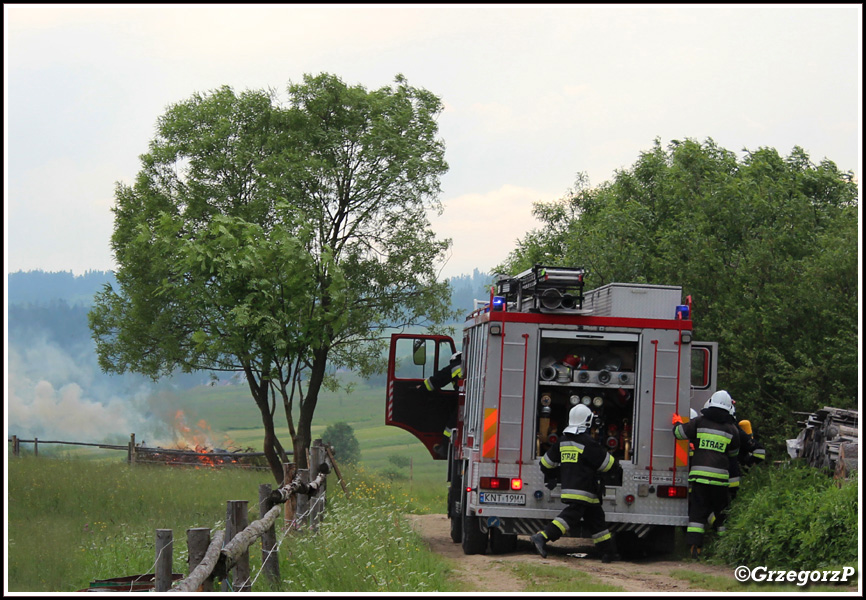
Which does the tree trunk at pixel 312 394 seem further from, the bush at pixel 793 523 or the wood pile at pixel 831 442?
the bush at pixel 793 523

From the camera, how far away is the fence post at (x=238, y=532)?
7.92m

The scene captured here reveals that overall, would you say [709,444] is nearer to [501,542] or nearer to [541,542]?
[541,542]

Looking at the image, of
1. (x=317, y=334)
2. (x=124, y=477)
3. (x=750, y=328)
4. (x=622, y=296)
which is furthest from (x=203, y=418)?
(x=622, y=296)

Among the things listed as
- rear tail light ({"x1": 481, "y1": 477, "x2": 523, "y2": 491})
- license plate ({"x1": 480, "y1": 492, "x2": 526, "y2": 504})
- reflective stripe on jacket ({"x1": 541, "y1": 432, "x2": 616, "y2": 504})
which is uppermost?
reflective stripe on jacket ({"x1": 541, "y1": 432, "x2": 616, "y2": 504})

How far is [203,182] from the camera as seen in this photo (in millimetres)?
25578

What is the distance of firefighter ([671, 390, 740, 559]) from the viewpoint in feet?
35.2

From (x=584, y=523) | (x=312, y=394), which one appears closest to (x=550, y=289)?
(x=584, y=523)

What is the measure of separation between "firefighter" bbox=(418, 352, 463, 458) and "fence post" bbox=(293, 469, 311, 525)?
269cm

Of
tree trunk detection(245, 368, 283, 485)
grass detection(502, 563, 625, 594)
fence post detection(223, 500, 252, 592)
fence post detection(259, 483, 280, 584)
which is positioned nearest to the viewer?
fence post detection(223, 500, 252, 592)

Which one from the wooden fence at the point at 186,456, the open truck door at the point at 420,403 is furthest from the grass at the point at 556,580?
the wooden fence at the point at 186,456

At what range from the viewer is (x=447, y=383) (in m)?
14.8

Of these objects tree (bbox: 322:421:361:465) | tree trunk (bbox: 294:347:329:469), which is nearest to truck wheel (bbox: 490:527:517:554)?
tree trunk (bbox: 294:347:329:469)

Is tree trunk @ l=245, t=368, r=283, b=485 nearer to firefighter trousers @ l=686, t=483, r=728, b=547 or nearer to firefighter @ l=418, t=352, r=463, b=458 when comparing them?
firefighter @ l=418, t=352, r=463, b=458

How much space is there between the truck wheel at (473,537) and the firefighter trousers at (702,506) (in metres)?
2.43
